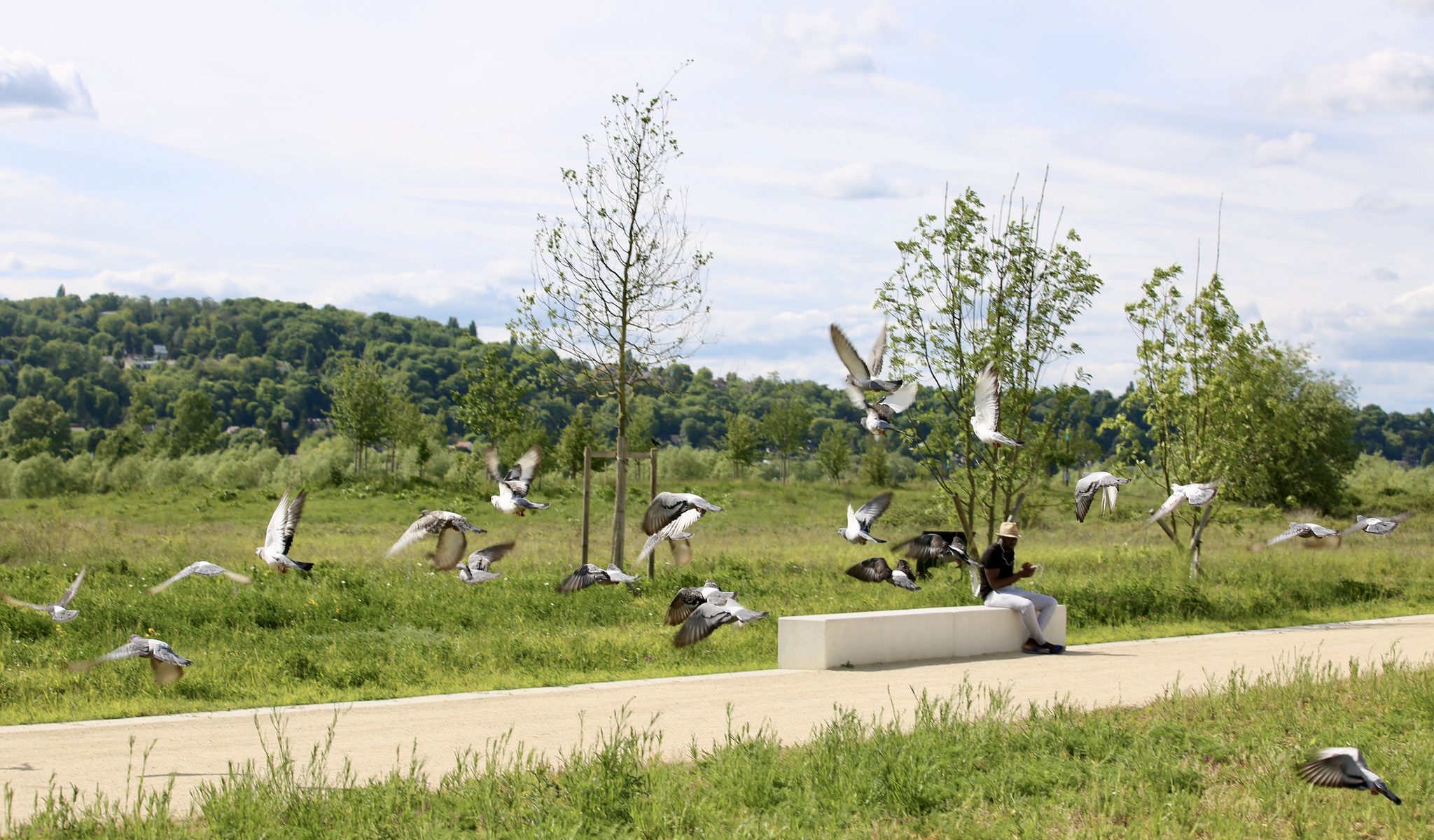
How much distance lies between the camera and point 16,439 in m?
88.6

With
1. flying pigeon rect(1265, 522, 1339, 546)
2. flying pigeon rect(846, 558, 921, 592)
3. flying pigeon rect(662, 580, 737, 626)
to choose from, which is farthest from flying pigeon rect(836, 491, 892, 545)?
flying pigeon rect(1265, 522, 1339, 546)

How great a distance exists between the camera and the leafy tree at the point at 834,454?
222 ft

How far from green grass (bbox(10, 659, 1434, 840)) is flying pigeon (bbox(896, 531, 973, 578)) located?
3.43 m

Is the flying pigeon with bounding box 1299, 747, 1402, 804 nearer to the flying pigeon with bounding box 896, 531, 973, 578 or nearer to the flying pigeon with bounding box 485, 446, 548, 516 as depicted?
the flying pigeon with bounding box 896, 531, 973, 578

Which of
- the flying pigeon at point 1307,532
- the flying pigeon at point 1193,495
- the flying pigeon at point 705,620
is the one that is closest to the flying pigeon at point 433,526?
the flying pigeon at point 705,620

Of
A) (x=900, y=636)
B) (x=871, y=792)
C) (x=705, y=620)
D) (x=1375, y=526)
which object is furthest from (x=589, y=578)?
(x=1375, y=526)

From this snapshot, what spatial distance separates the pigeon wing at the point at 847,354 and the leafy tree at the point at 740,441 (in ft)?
180

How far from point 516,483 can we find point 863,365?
3721mm

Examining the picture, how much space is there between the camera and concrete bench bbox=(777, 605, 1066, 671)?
12367 mm

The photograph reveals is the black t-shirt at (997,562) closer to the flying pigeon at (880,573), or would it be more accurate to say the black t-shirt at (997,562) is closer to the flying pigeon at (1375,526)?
the flying pigeon at (880,573)

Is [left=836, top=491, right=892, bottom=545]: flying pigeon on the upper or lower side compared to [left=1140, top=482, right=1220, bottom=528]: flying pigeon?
lower

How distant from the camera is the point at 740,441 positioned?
67.3 m

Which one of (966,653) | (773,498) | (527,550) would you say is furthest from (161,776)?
(773,498)

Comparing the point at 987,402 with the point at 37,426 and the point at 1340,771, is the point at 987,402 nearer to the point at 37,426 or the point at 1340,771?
the point at 1340,771
